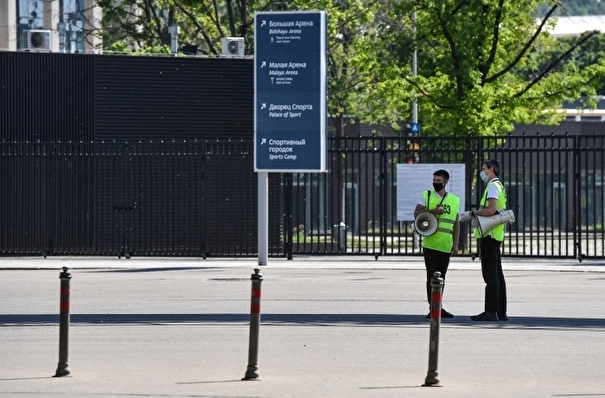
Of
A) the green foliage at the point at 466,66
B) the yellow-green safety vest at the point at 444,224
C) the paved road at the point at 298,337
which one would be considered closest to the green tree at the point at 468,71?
the green foliage at the point at 466,66

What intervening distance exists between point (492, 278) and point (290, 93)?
39.1 feet

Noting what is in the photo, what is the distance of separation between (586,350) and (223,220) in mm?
17889

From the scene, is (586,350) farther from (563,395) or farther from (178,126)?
(178,126)

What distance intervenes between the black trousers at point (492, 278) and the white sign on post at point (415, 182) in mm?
12073

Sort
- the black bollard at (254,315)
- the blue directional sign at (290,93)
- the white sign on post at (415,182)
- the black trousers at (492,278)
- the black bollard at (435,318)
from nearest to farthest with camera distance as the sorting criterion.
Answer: the black bollard at (435,318)
the black bollard at (254,315)
the black trousers at (492,278)
the blue directional sign at (290,93)
the white sign on post at (415,182)

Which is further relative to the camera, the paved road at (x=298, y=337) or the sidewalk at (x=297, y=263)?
the sidewalk at (x=297, y=263)

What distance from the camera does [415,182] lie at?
2889 cm

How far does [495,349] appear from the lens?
13.6 m

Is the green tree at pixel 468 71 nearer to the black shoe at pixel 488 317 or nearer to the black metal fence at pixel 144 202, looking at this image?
the black metal fence at pixel 144 202

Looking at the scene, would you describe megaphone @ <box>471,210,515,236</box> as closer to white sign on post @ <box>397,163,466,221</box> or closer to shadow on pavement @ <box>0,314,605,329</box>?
shadow on pavement @ <box>0,314,605,329</box>

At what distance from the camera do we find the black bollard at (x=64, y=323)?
442 inches

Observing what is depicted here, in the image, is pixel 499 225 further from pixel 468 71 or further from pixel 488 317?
pixel 468 71

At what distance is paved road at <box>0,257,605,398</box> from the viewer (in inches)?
435

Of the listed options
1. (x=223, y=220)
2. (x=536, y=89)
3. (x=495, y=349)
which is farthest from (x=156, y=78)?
(x=495, y=349)
